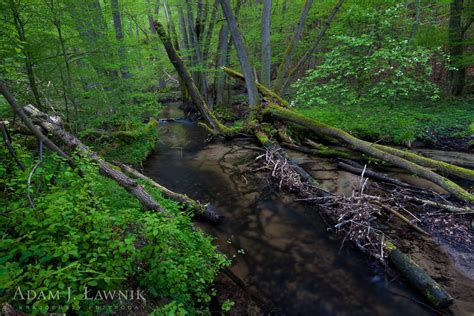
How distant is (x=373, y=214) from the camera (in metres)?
4.82

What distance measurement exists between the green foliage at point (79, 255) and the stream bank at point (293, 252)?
107 centimetres

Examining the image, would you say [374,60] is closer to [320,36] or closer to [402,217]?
[320,36]

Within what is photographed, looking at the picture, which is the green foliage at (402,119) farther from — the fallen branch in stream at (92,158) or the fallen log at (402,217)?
the fallen branch in stream at (92,158)

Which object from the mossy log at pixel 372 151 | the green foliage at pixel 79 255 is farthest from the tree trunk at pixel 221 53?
the green foliage at pixel 79 255

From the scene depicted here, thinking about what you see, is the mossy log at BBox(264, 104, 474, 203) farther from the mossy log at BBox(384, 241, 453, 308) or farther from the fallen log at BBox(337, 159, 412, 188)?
the mossy log at BBox(384, 241, 453, 308)

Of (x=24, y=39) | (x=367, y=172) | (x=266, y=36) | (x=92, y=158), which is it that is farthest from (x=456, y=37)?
(x=24, y=39)

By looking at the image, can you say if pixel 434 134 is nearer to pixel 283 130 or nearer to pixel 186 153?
pixel 283 130

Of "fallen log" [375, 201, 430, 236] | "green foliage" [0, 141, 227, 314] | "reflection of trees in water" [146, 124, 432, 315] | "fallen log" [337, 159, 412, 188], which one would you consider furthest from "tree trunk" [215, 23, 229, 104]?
"green foliage" [0, 141, 227, 314]

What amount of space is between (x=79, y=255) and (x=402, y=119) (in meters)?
9.38

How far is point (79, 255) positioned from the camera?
6.99 ft

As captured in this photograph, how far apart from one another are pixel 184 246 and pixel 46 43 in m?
5.39

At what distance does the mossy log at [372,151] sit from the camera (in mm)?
4679

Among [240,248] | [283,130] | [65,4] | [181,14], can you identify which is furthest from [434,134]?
[181,14]

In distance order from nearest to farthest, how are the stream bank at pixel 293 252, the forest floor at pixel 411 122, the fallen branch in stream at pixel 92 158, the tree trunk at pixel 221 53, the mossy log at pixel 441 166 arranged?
the stream bank at pixel 293 252 → the fallen branch in stream at pixel 92 158 → the mossy log at pixel 441 166 → the forest floor at pixel 411 122 → the tree trunk at pixel 221 53
